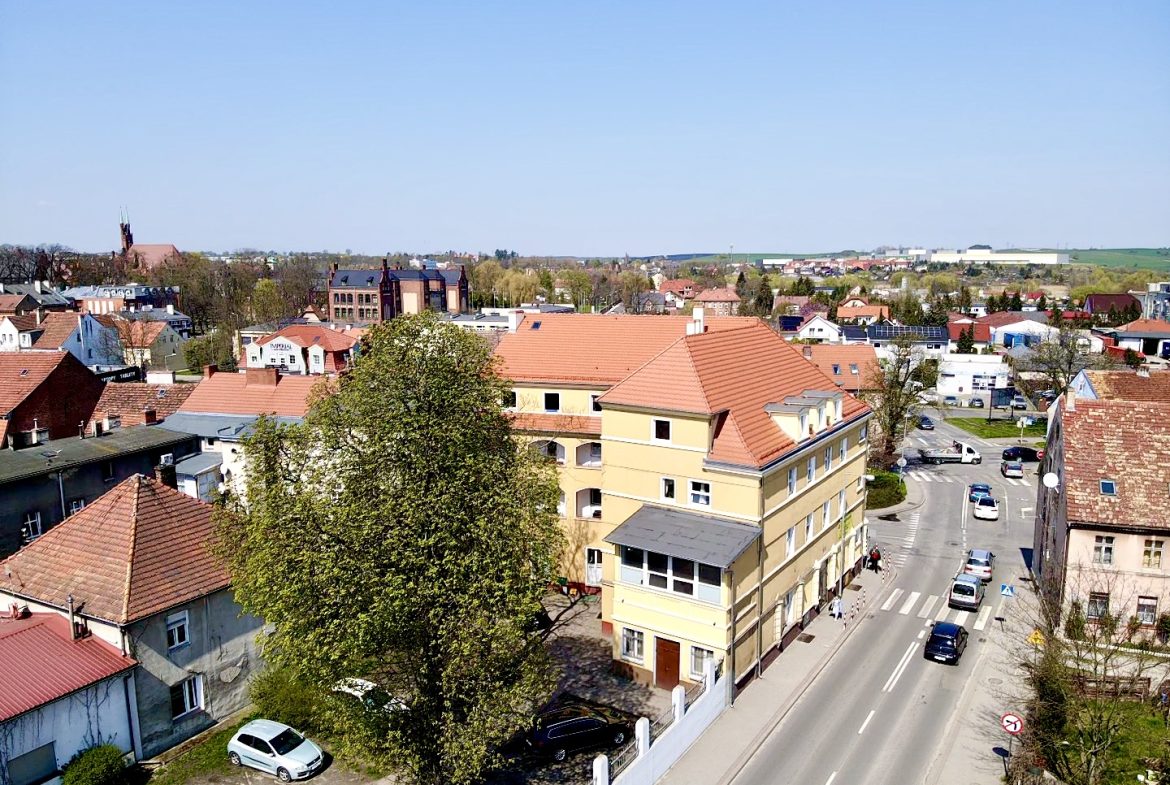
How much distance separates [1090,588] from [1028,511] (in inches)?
940

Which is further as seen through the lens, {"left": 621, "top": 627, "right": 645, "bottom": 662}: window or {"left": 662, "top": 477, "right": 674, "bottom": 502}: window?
{"left": 662, "top": 477, "right": 674, "bottom": 502}: window

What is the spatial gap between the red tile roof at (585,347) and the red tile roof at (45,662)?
61.4 feet

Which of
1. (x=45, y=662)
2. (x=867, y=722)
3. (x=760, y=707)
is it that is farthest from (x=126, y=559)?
(x=867, y=722)

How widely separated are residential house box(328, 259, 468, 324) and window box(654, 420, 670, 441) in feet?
348

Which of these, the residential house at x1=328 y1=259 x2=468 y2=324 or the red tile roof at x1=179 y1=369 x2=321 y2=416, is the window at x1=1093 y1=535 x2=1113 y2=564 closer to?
the red tile roof at x1=179 y1=369 x2=321 y2=416

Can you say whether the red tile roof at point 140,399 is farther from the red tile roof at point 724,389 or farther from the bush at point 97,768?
the red tile roof at point 724,389

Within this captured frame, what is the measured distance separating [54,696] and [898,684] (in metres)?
27.6

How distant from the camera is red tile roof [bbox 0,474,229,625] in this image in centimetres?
2431

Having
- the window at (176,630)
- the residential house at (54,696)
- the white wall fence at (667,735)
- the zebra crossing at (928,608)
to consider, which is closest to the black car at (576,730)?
the white wall fence at (667,735)

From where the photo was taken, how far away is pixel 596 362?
36.7 metres

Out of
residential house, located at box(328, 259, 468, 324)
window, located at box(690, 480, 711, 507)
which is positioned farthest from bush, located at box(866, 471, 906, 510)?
residential house, located at box(328, 259, 468, 324)

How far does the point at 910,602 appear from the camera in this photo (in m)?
36.9

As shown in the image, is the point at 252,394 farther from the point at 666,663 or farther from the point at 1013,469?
the point at 1013,469

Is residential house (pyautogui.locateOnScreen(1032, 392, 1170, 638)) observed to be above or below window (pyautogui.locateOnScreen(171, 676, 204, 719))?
above
